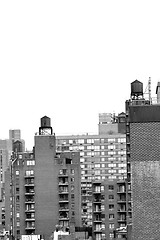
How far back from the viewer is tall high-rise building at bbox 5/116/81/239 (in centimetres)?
11450

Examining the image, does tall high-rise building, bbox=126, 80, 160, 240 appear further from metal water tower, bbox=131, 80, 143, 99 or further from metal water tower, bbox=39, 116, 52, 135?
metal water tower, bbox=39, 116, 52, 135

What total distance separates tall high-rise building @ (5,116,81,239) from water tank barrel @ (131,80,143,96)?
96.5ft

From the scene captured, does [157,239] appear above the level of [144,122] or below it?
below

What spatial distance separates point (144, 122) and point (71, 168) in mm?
78101

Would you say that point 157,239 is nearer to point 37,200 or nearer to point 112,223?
point 112,223

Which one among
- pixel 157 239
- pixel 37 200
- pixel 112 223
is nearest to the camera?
pixel 157 239

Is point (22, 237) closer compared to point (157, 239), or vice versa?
point (157, 239)

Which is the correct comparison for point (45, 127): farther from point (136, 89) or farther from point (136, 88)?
point (136, 89)

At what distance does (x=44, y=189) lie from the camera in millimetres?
115625

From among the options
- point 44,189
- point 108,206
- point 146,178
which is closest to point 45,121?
point 44,189

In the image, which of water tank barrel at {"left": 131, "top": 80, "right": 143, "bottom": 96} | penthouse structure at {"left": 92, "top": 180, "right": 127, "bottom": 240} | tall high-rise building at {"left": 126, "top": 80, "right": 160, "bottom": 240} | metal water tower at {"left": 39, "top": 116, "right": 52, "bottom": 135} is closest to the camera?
tall high-rise building at {"left": 126, "top": 80, "right": 160, "bottom": 240}

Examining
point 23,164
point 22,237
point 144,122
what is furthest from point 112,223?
point 144,122

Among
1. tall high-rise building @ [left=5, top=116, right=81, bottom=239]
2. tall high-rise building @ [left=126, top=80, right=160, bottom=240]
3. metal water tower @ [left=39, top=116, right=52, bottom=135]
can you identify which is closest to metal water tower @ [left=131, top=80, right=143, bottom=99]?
tall high-rise building @ [left=5, top=116, right=81, bottom=239]

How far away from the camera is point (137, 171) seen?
3834 cm
